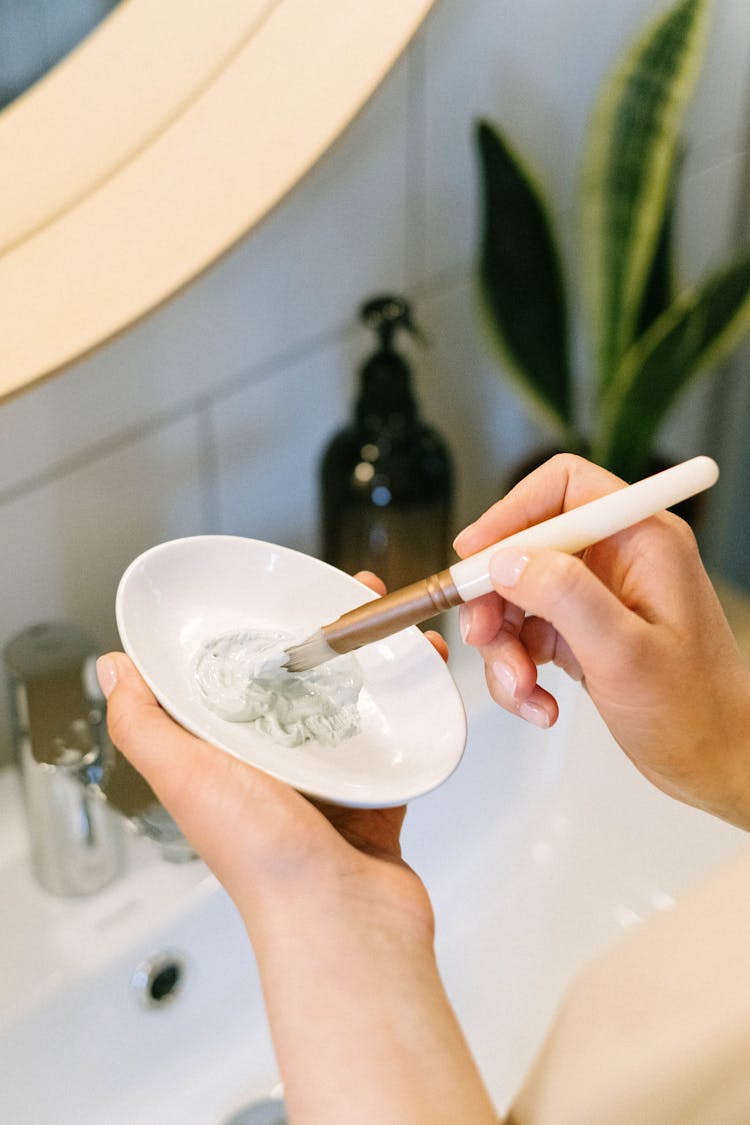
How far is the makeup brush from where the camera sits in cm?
42

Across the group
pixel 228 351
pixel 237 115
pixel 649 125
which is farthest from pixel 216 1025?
pixel 649 125

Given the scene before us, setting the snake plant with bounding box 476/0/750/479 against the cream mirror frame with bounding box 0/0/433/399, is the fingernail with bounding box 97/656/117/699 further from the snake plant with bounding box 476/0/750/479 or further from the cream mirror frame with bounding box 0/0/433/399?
the snake plant with bounding box 476/0/750/479

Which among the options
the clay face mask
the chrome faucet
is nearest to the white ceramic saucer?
the clay face mask

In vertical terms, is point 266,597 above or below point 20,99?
below

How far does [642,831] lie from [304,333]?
1.24ft

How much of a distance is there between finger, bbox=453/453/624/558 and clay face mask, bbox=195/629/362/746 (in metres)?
0.07

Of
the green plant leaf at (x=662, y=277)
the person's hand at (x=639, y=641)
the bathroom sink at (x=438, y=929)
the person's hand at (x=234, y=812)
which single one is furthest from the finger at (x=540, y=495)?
the green plant leaf at (x=662, y=277)

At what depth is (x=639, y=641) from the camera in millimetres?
439

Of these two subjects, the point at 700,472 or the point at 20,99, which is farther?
the point at 20,99

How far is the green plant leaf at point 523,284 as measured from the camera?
75 cm

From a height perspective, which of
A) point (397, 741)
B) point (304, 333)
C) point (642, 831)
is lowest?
point (642, 831)

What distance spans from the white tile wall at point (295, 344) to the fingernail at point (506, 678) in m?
0.26

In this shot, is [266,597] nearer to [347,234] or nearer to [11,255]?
[11,255]

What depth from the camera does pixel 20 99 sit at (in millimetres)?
534
